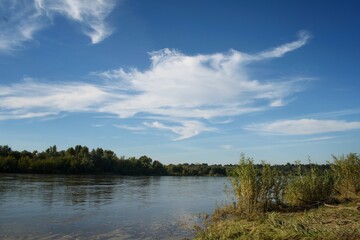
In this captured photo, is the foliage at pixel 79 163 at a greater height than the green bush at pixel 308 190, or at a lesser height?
greater

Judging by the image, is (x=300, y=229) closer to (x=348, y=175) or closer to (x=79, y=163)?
(x=348, y=175)

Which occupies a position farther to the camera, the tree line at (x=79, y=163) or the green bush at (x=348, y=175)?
the tree line at (x=79, y=163)

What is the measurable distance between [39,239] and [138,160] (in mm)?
111504

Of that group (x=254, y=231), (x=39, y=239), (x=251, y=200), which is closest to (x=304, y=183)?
(x=251, y=200)

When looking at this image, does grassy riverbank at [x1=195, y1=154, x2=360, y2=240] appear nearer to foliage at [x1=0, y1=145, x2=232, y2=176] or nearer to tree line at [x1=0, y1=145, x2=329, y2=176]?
tree line at [x1=0, y1=145, x2=329, y2=176]

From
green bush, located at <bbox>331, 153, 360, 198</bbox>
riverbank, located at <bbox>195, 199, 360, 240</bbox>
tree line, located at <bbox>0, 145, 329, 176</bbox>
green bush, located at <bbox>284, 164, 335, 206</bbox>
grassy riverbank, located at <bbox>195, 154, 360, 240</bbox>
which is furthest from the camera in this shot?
tree line, located at <bbox>0, 145, 329, 176</bbox>

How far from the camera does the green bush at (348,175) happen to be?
21453mm

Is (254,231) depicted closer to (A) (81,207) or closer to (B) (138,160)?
(A) (81,207)

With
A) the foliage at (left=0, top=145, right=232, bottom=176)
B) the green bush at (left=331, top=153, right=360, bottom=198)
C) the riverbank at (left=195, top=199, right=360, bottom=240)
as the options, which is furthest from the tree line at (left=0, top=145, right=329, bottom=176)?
the riverbank at (left=195, top=199, right=360, bottom=240)

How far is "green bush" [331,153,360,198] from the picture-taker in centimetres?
2145

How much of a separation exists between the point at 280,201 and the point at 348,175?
6220 millimetres

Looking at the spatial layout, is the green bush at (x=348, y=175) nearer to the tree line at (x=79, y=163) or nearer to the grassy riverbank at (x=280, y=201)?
the grassy riverbank at (x=280, y=201)

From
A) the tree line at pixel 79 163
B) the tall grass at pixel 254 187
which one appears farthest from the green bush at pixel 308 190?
the tree line at pixel 79 163

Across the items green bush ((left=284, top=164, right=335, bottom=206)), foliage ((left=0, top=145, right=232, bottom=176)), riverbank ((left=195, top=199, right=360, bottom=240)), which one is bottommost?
riverbank ((left=195, top=199, right=360, bottom=240))
